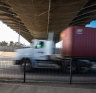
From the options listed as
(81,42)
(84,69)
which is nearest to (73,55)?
(81,42)

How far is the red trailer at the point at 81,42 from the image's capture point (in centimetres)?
1229

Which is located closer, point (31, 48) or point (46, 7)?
point (31, 48)

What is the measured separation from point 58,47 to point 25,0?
455 inches

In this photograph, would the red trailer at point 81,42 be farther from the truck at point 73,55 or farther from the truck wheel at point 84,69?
the truck wheel at point 84,69

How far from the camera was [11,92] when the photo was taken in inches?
230

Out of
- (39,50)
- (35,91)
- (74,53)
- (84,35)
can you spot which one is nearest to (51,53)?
(39,50)

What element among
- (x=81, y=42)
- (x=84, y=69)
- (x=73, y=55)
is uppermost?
(x=81, y=42)

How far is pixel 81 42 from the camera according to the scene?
12.4 metres

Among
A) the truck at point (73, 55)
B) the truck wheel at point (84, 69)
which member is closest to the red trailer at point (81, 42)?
the truck at point (73, 55)

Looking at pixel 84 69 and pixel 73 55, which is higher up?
pixel 73 55

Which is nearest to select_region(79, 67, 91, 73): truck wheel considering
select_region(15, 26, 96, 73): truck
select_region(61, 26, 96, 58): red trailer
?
select_region(15, 26, 96, 73): truck

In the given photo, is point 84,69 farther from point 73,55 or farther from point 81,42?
point 81,42

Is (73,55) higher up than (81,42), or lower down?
lower down

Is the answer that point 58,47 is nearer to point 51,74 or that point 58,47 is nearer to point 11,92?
point 51,74
